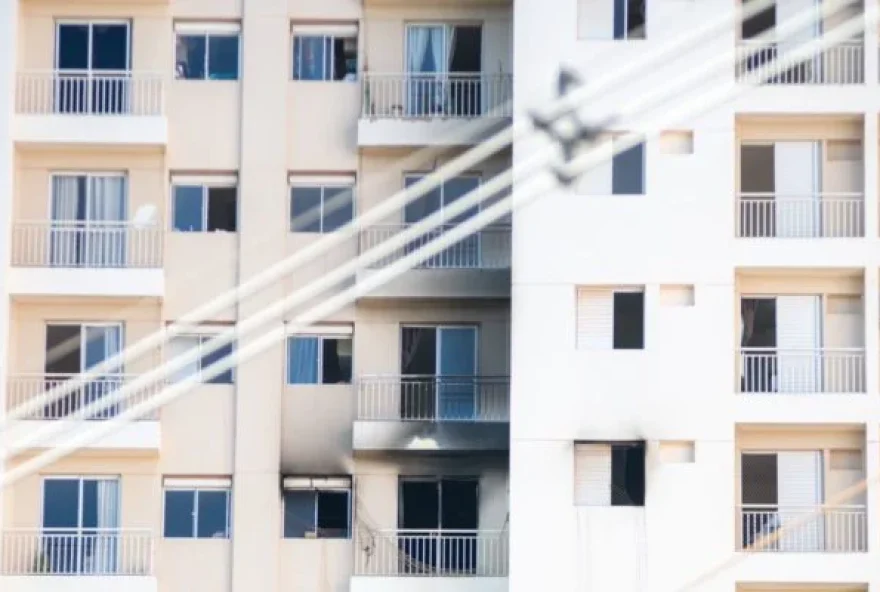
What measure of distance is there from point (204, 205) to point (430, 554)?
15.7 feet

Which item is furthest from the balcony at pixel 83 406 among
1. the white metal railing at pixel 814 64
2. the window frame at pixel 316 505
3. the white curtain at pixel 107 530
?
the white metal railing at pixel 814 64

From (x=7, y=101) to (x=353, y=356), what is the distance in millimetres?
4879

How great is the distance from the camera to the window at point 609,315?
955 inches

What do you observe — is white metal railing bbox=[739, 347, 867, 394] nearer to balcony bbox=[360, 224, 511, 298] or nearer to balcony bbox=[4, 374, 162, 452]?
balcony bbox=[360, 224, 511, 298]

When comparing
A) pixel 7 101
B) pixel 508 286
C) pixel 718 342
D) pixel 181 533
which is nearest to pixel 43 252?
pixel 7 101

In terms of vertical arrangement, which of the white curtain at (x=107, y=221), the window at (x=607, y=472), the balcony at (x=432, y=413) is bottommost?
the window at (x=607, y=472)

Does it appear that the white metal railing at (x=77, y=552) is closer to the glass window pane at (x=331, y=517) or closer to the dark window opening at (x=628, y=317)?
the glass window pane at (x=331, y=517)

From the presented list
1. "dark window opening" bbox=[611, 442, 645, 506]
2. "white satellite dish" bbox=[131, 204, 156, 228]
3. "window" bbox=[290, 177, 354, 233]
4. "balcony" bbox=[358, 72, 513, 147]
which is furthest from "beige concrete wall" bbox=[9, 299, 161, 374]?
"dark window opening" bbox=[611, 442, 645, 506]

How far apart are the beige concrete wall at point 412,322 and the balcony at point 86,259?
2.39 metres

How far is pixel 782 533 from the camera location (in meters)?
24.2

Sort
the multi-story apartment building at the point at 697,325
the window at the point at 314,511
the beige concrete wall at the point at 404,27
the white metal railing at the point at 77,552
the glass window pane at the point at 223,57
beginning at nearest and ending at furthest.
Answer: the multi-story apartment building at the point at 697,325 → the white metal railing at the point at 77,552 → the window at the point at 314,511 → the beige concrete wall at the point at 404,27 → the glass window pane at the point at 223,57

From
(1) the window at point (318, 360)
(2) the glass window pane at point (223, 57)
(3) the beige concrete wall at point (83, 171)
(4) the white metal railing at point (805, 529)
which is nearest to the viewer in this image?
(4) the white metal railing at point (805, 529)

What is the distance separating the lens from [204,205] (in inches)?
1013

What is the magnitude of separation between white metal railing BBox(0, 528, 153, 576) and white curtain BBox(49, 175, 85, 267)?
121 inches
